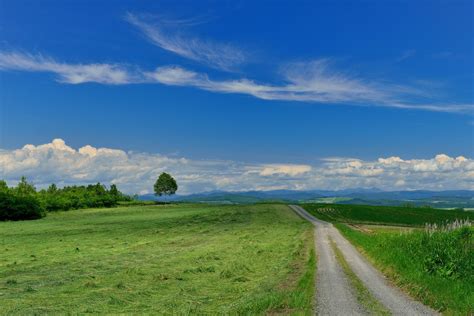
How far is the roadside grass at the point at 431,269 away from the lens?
66.3ft

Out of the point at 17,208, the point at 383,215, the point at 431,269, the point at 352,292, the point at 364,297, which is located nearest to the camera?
the point at 364,297

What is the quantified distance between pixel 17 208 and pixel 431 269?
114923mm

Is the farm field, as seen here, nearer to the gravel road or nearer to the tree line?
the gravel road

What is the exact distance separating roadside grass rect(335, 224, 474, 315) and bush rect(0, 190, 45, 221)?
105 metres

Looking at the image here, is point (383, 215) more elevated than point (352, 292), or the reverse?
point (352, 292)

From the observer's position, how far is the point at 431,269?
26328 mm

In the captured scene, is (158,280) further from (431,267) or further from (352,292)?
(431,267)

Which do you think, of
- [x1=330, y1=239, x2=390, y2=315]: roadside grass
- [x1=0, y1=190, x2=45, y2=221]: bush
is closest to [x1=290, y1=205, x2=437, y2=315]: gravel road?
[x1=330, y1=239, x2=390, y2=315]: roadside grass

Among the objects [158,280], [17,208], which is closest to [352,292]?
[158,280]

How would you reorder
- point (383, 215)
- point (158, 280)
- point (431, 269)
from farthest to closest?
point (383, 215), point (431, 269), point (158, 280)

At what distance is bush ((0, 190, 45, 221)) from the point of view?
378ft

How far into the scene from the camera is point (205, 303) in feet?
67.4

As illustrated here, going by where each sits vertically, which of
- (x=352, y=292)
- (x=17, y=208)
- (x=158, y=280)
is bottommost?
(x=352, y=292)

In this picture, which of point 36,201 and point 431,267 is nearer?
point 431,267
